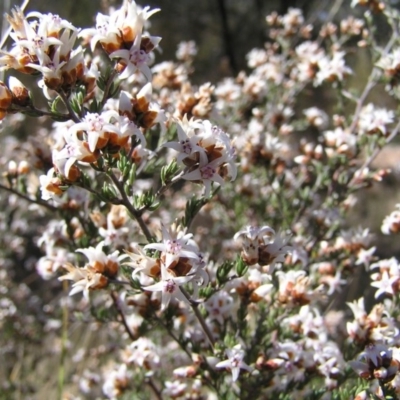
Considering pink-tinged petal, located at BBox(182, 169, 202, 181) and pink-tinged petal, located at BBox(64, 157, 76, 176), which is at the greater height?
pink-tinged petal, located at BBox(64, 157, 76, 176)

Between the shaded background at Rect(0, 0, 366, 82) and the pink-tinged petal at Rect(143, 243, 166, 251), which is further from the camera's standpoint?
the shaded background at Rect(0, 0, 366, 82)

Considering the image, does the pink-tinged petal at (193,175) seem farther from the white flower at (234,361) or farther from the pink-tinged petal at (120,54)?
the white flower at (234,361)

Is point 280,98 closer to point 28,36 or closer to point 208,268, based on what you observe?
point 208,268

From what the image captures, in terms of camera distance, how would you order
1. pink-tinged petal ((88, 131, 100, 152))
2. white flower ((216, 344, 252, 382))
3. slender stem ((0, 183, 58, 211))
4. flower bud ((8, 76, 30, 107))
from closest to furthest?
pink-tinged petal ((88, 131, 100, 152)), flower bud ((8, 76, 30, 107)), white flower ((216, 344, 252, 382)), slender stem ((0, 183, 58, 211))

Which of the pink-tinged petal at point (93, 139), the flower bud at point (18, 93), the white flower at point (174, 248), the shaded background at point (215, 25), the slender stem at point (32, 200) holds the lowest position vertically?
the white flower at point (174, 248)

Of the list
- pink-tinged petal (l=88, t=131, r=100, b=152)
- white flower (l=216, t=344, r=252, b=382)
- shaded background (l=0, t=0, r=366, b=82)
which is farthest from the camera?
shaded background (l=0, t=0, r=366, b=82)

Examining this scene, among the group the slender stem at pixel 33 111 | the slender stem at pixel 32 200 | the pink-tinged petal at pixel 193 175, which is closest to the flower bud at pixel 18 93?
the slender stem at pixel 33 111

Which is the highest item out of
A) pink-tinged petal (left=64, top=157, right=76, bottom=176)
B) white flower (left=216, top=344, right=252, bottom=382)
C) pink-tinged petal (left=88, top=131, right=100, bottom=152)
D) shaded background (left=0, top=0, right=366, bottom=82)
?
shaded background (left=0, top=0, right=366, bottom=82)

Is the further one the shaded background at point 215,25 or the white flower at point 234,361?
the shaded background at point 215,25

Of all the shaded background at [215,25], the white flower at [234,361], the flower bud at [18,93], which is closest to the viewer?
the flower bud at [18,93]

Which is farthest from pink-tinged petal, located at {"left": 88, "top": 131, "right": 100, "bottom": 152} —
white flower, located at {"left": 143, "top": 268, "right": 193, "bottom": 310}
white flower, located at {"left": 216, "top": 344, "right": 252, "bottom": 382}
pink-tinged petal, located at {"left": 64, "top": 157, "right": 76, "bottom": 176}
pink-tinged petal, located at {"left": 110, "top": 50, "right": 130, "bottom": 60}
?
white flower, located at {"left": 216, "top": 344, "right": 252, "bottom": 382}

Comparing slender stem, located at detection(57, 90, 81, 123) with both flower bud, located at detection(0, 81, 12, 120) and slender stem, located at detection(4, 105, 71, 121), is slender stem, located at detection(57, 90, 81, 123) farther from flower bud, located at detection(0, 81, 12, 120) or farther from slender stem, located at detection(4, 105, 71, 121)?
flower bud, located at detection(0, 81, 12, 120)
